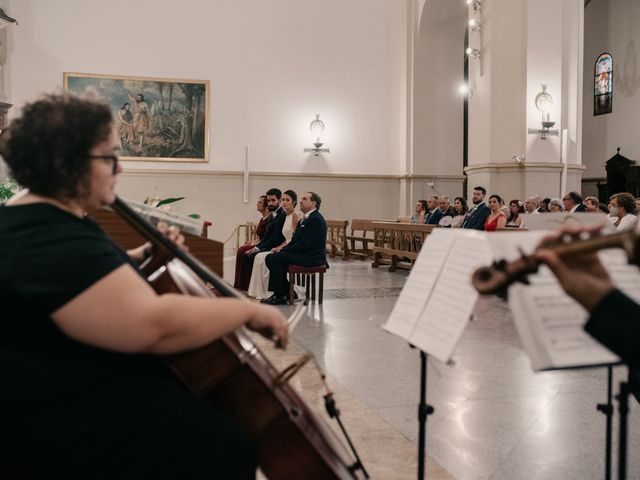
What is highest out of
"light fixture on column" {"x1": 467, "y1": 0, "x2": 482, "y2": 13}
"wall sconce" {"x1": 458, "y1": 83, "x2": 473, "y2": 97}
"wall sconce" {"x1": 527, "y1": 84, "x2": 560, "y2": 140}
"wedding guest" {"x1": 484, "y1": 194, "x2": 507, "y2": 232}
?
"light fixture on column" {"x1": 467, "y1": 0, "x2": 482, "y2": 13}

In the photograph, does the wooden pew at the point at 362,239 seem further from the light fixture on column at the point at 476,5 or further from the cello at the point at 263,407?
the cello at the point at 263,407

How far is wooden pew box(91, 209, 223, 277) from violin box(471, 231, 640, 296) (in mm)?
3670

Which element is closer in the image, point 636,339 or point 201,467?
point 636,339

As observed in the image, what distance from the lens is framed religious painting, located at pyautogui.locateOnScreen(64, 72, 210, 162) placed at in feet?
47.1

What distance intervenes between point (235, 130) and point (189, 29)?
2522 mm

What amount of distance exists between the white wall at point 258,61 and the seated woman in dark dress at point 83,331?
1353cm

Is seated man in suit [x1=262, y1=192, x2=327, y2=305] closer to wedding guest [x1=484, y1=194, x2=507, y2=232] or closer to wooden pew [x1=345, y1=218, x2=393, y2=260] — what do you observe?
wedding guest [x1=484, y1=194, x2=507, y2=232]

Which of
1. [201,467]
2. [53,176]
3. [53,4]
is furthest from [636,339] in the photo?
[53,4]

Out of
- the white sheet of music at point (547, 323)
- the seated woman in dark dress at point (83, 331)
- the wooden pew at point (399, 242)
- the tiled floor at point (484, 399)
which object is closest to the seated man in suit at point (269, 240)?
the tiled floor at point (484, 399)

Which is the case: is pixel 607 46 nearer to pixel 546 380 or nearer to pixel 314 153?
pixel 314 153

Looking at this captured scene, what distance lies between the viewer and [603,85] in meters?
19.6

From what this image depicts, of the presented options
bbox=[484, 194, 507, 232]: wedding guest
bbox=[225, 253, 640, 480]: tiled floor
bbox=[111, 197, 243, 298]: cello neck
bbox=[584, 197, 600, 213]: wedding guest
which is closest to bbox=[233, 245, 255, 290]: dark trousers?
bbox=[225, 253, 640, 480]: tiled floor

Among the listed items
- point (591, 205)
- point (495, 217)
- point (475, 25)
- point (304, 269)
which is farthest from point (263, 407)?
point (475, 25)

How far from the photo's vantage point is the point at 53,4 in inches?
550
